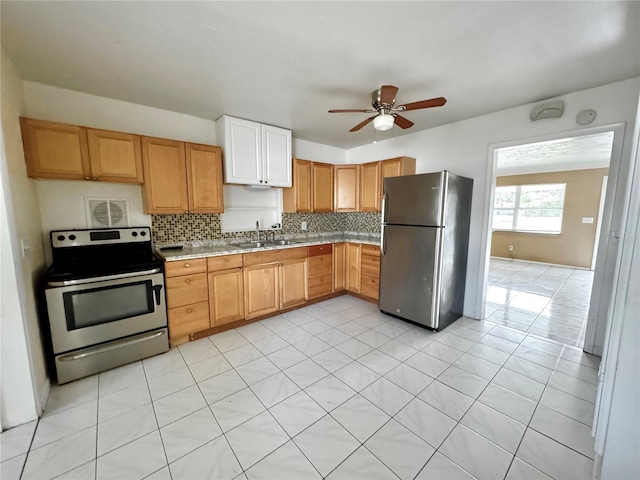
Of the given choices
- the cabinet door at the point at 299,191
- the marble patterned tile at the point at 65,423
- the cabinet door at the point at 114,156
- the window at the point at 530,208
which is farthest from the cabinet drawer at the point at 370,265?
the window at the point at 530,208

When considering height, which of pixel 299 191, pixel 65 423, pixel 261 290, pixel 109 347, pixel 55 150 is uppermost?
pixel 55 150

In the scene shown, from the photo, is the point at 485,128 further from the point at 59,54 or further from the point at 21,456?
Result: the point at 21,456

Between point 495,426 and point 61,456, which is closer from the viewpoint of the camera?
point 61,456

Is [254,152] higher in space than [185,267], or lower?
higher

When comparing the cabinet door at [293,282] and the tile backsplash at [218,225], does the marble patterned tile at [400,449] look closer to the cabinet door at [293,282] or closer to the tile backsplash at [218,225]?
the cabinet door at [293,282]

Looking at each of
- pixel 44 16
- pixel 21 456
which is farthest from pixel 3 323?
pixel 44 16

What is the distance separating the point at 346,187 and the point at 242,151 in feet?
5.60

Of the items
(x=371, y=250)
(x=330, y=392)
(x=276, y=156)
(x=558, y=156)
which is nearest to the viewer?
(x=330, y=392)

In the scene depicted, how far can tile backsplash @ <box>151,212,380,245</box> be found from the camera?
2875 millimetres

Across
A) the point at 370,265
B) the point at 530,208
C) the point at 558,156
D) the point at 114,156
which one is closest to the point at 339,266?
the point at 370,265

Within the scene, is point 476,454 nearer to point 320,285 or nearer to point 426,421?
point 426,421

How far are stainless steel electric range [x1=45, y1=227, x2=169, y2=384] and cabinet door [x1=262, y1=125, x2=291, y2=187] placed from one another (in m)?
1.63

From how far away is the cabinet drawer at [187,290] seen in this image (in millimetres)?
2510

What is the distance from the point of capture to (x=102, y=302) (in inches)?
84.5
